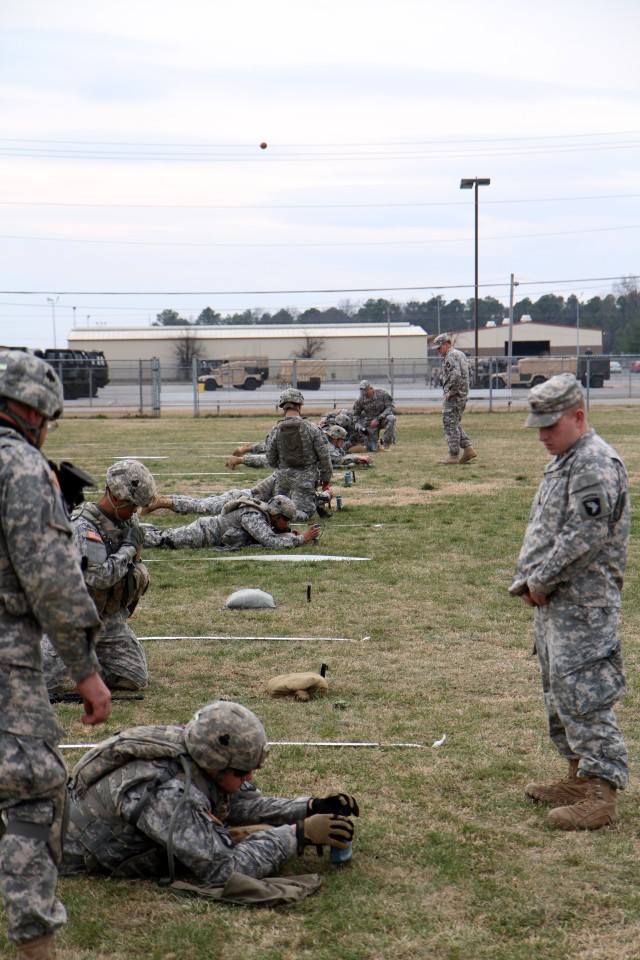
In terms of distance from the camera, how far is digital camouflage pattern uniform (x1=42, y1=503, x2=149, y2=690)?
702 centimetres

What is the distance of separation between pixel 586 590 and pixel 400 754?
5.36 feet

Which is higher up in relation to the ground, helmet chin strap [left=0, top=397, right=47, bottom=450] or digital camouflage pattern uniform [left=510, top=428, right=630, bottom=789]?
helmet chin strap [left=0, top=397, right=47, bottom=450]

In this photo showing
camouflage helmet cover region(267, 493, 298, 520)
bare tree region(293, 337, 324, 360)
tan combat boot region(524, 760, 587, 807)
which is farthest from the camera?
bare tree region(293, 337, 324, 360)

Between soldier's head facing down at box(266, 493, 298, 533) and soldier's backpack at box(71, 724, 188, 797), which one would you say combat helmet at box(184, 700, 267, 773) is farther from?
soldier's head facing down at box(266, 493, 298, 533)

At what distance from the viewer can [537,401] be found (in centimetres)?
496

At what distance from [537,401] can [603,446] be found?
0.37m

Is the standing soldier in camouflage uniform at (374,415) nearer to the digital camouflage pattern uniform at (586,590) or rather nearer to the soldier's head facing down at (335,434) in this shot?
the soldier's head facing down at (335,434)

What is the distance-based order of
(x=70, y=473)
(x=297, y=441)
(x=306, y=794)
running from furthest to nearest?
(x=297, y=441), (x=306, y=794), (x=70, y=473)

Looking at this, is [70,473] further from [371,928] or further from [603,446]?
[603,446]

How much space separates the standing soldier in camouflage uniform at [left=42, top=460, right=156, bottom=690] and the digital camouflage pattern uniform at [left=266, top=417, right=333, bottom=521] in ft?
21.4

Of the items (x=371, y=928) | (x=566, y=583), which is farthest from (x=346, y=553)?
(x=371, y=928)

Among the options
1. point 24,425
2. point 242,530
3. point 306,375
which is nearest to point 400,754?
point 24,425

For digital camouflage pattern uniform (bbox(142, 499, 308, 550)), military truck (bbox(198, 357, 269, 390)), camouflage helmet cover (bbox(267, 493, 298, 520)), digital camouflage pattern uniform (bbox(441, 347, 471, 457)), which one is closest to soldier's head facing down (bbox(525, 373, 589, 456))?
camouflage helmet cover (bbox(267, 493, 298, 520))

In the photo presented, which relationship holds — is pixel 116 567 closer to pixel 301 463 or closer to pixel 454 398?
pixel 301 463
